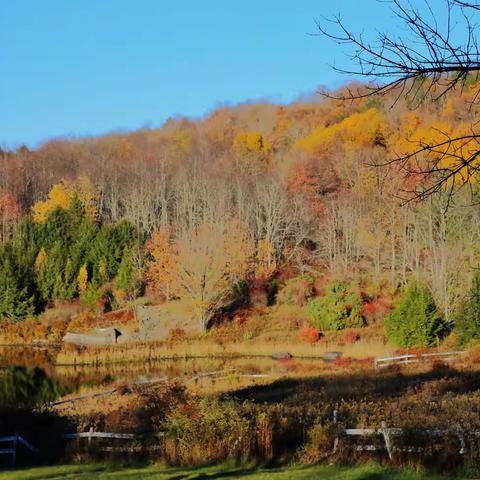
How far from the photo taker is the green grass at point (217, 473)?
35.7ft

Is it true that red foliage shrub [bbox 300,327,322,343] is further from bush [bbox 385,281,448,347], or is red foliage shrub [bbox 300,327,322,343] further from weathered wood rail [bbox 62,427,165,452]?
weathered wood rail [bbox 62,427,165,452]

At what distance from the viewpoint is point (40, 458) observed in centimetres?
1480

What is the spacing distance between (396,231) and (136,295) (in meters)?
20.6

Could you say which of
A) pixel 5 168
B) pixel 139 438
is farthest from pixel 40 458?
pixel 5 168

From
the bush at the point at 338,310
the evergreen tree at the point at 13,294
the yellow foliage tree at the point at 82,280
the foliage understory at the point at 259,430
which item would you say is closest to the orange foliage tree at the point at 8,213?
the yellow foliage tree at the point at 82,280

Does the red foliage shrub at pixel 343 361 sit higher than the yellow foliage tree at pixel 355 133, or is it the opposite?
the yellow foliage tree at pixel 355 133

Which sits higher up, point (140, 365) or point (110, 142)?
point (110, 142)

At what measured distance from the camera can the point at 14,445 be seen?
14539 mm

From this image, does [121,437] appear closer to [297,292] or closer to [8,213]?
[297,292]

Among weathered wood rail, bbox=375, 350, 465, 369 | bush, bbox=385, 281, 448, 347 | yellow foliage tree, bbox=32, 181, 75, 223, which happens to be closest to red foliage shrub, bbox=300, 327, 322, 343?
bush, bbox=385, 281, 448, 347

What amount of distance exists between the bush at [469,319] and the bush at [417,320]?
65.6 inches

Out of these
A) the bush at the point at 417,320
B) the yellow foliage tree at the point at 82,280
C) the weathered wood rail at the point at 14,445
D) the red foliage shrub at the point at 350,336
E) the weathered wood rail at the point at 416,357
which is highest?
the yellow foliage tree at the point at 82,280

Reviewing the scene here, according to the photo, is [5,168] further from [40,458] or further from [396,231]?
[40,458]

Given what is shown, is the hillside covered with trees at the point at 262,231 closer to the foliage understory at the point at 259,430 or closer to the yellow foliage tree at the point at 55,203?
the yellow foliage tree at the point at 55,203
